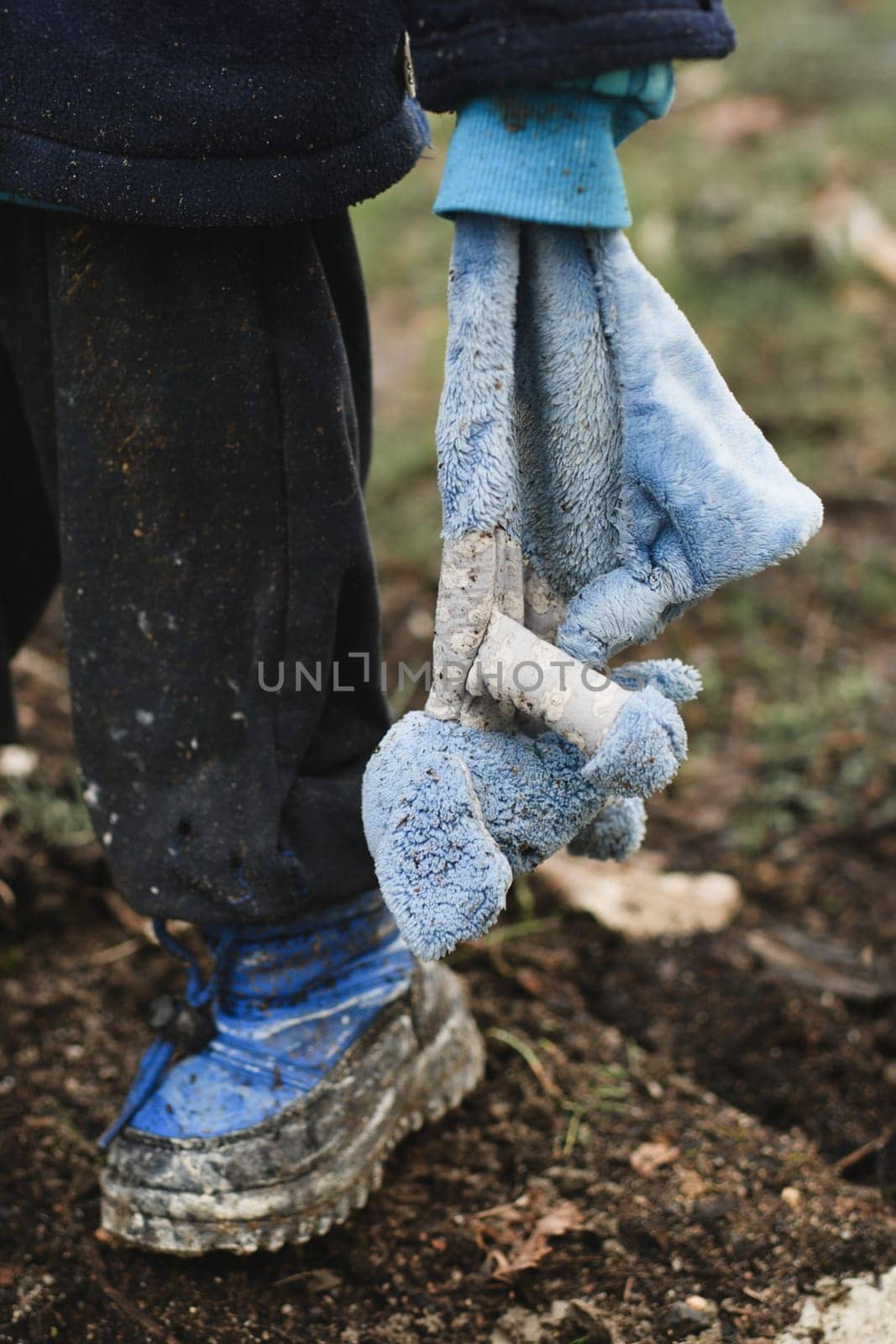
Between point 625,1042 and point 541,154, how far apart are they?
1.23 m

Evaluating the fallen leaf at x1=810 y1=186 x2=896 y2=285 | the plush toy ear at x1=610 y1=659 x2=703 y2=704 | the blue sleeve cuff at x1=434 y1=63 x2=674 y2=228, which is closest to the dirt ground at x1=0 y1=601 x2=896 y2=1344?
the plush toy ear at x1=610 y1=659 x2=703 y2=704

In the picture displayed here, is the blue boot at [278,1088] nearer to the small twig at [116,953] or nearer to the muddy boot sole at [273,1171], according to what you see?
the muddy boot sole at [273,1171]

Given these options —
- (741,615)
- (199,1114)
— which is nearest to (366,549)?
(199,1114)

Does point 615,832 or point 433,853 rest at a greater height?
point 433,853

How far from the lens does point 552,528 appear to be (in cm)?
133

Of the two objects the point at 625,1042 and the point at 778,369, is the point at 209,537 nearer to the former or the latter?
the point at 625,1042

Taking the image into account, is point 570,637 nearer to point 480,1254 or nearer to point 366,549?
point 366,549

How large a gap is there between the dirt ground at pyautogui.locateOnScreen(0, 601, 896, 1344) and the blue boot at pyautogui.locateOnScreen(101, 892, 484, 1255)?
72 millimetres

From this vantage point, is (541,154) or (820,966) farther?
(820,966)

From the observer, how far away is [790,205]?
4.59 metres

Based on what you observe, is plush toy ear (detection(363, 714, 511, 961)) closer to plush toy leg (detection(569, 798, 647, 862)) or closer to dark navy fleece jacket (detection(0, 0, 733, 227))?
plush toy leg (detection(569, 798, 647, 862))

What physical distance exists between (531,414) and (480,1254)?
0.98 m

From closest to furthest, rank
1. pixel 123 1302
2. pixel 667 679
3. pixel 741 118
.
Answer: pixel 667 679
pixel 123 1302
pixel 741 118

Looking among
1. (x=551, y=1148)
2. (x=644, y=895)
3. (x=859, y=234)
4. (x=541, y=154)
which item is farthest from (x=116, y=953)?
(x=859, y=234)
